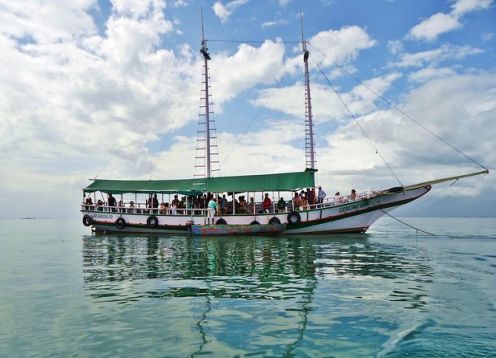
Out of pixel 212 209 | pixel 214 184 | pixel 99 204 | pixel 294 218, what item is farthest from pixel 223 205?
pixel 99 204

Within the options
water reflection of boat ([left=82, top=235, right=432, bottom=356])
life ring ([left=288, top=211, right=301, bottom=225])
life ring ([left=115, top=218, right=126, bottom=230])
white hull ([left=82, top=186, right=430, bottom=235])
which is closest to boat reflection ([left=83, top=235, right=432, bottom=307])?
water reflection of boat ([left=82, top=235, right=432, bottom=356])

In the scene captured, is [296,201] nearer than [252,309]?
No

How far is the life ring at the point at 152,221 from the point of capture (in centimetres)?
3259

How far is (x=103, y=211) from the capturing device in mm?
34812

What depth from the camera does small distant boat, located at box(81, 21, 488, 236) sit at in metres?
29.3

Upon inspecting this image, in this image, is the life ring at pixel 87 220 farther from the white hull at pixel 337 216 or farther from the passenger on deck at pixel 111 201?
the white hull at pixel 337 216

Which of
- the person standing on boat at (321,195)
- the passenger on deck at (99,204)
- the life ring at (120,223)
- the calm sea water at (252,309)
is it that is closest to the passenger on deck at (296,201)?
the person standing on boat at (321,195)

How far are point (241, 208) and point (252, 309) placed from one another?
2339 centimetres

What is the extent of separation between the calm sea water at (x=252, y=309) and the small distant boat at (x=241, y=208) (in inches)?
558

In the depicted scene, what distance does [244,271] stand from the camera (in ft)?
43.6

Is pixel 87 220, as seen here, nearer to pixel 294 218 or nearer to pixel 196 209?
pixel 196 209

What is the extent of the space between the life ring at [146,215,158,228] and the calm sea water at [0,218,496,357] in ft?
57.7

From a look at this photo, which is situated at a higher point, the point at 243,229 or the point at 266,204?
the point at 266,204

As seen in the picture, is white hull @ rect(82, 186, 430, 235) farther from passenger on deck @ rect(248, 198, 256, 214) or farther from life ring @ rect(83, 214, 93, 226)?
life ring @ rect(83, 214, 93, 226)
